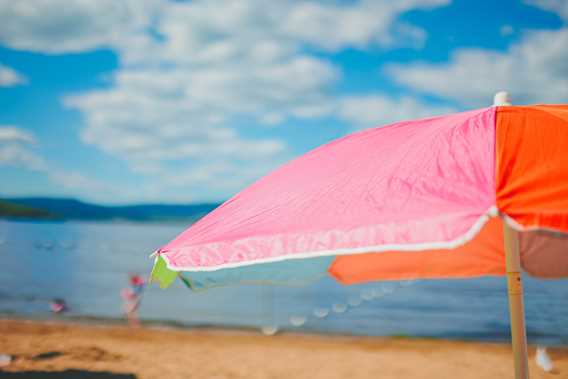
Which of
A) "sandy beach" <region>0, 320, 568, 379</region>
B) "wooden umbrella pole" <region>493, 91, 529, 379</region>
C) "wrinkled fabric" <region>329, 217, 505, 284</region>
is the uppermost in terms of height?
"wrinkled fabric" <region>329, 217, 505, 284</region>

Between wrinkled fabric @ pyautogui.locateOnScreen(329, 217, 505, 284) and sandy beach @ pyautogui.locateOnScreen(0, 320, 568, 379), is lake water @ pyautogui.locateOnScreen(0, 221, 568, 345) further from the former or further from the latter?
wrinkled fabric @ pyautogui.locateOnScreen(329, 217, 505, 284)

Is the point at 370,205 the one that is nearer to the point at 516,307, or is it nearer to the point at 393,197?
the point at 393,197

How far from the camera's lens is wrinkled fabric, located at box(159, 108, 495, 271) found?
166 centimetres

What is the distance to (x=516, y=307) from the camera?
2.61m

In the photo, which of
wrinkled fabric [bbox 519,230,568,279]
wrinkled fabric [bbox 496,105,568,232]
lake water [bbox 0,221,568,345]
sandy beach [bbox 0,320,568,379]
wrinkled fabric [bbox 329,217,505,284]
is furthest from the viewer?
lake water [bbox 0,221,568,345]

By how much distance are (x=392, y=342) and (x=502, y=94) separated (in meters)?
10.5

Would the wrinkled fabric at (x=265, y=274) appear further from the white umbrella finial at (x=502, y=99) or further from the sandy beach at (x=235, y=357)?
the sandy beach at (x=235, y=357)

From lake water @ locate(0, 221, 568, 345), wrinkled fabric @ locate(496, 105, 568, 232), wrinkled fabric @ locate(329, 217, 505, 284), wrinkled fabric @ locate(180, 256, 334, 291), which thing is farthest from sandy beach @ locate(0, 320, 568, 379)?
wrinkled fabric @ locate(496, 105, 568, 232)

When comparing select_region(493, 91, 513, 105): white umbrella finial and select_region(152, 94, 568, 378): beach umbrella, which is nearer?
select_region(152, 94, 568, 378): beach umbrella

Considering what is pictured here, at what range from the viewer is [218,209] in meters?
2.69

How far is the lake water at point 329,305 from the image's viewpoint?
17.9 metres

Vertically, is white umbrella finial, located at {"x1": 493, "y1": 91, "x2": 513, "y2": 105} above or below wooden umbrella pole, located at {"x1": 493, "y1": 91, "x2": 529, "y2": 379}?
above

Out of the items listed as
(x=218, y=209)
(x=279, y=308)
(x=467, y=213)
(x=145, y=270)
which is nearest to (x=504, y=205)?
(x=467, y=213)

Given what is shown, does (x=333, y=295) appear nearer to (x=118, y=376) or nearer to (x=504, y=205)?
(x=118, y=376)
